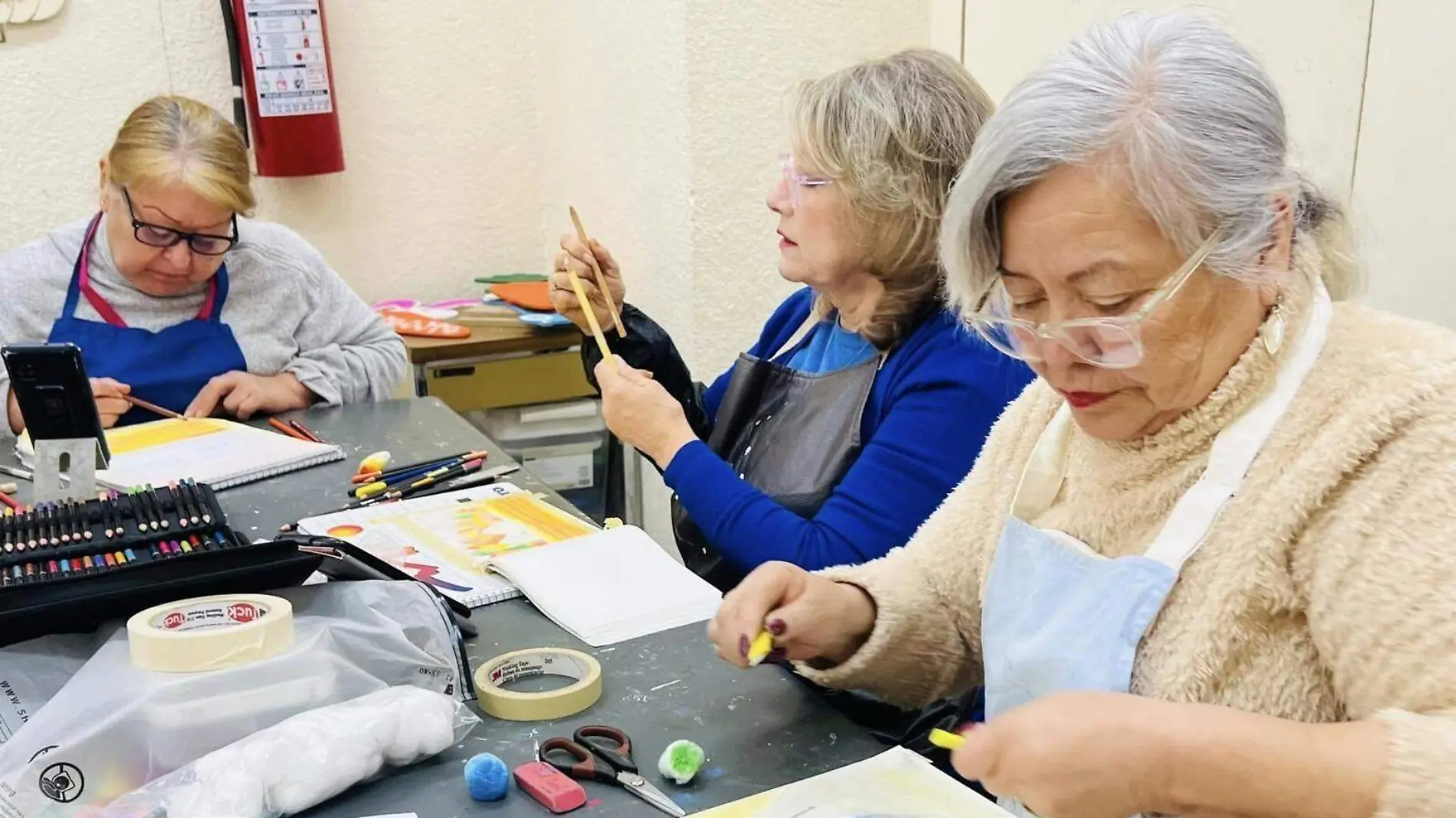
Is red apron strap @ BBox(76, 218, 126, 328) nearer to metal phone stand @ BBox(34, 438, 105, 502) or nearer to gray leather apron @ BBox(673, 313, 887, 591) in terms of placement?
metal phone stand @ BBox(34, 438, 105, 502)

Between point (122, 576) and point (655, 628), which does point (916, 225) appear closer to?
point (655, 628)

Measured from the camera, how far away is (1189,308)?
92 cm

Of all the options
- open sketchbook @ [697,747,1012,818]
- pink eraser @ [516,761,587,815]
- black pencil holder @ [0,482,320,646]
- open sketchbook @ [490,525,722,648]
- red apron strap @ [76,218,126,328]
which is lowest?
open sketchbook @ [490,525,722,648]

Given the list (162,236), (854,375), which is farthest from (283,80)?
(854,375)

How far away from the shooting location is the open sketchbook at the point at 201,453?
1734 millimetres

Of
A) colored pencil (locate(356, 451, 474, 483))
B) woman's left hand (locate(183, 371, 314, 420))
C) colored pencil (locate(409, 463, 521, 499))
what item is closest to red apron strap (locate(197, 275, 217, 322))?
woman's left hand (locate(183, 371, 314, 420))

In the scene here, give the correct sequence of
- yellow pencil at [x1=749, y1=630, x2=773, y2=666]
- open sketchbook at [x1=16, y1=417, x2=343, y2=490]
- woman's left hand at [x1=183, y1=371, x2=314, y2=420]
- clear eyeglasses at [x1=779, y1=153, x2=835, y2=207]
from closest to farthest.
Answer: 1. yellow pencil at [x1=749, y1=630, x2=773, y2=666]
2. clear eyeglasses at [x1=779, y1=153, x2=835, y2=207]
3. open sketchbook at [x1=16, y1=417, x2=343, y2=490]
4. woman's left hand at [x1=183, y1=371, x2=314, y2=420]

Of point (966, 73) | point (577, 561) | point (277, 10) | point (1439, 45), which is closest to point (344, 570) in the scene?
point (577, 561)

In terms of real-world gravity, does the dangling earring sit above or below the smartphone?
above

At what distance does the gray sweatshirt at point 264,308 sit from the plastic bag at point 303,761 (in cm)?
130

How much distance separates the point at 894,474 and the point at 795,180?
1.46ft

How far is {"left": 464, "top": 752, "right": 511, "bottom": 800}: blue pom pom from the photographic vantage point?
960 mm

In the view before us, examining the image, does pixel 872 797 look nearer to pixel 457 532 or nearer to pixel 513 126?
pixel 457 532

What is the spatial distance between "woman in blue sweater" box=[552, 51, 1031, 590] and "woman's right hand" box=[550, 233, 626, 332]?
287 millimetres
